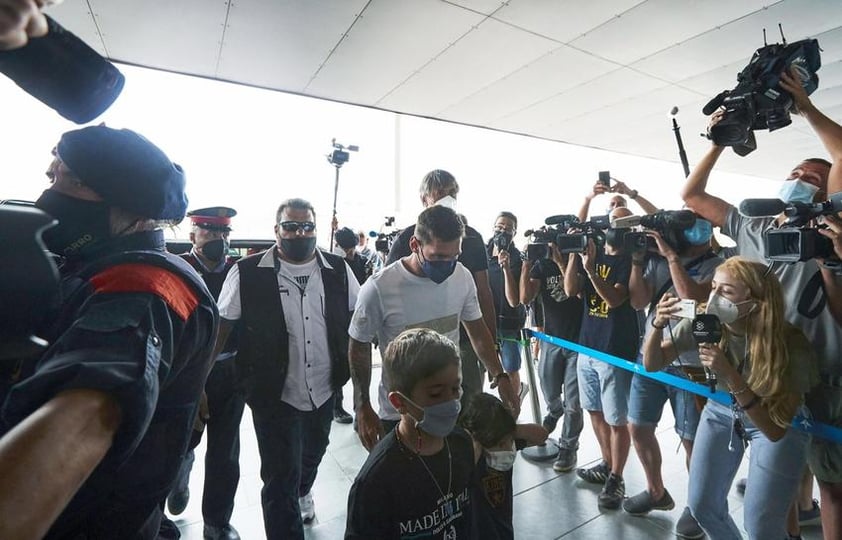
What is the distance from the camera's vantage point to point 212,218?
241 cm

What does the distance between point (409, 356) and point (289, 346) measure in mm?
1051

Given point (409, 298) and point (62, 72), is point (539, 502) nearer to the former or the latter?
point (409, 298)

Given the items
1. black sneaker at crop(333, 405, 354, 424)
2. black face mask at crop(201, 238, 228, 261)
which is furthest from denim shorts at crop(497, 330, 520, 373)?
black face mask at crop(201, 238, 228, 261)

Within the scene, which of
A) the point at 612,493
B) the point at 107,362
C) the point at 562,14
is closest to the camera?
the point at 107,362

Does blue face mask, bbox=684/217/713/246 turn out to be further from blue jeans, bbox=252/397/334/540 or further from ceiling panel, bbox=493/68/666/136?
ceiling panel, bbox=493/68/666/136

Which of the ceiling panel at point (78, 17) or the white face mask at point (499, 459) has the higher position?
the ceiling panel at point (78, 17)

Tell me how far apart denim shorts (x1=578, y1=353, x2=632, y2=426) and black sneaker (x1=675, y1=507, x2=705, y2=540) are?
1.75ft

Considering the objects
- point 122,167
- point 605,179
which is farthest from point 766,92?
point 122,167

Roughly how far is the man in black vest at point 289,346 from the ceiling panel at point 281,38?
77.2 inches

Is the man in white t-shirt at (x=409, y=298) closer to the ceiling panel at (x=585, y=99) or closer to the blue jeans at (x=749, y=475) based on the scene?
the blue jeans at (x=749, y=475)

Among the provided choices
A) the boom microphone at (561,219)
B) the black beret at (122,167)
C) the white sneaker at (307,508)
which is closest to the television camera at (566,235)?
the boom microphone at (561,219)

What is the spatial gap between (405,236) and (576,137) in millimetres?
5762

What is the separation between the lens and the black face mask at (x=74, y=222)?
79cm

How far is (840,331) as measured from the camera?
1647 millimetres
